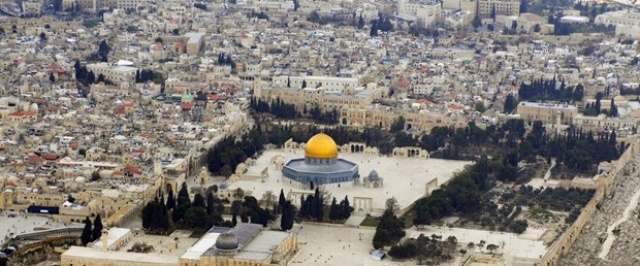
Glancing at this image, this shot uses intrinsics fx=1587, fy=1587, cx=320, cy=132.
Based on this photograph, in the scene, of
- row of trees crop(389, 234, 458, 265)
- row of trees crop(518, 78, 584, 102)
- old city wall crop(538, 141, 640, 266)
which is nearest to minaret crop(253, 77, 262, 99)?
row of trees crop(518, 78, 584, 102)

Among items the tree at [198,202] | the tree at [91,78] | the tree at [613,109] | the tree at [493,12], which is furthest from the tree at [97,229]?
the tree at [493,12]

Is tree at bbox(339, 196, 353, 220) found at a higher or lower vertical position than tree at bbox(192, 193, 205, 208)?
lower

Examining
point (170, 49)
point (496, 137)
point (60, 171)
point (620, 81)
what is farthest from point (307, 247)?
point (170, 49)

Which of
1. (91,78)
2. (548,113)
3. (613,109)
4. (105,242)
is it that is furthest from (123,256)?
(613,109)

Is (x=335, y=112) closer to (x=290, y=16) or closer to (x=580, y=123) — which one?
(x=580, y=123)

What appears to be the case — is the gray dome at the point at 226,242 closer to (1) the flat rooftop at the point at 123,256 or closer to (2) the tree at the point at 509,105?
(1) the flat rooftop at the point at 123,256

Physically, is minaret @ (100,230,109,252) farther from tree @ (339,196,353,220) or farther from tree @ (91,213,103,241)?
tree @ (339,196,353,220)
